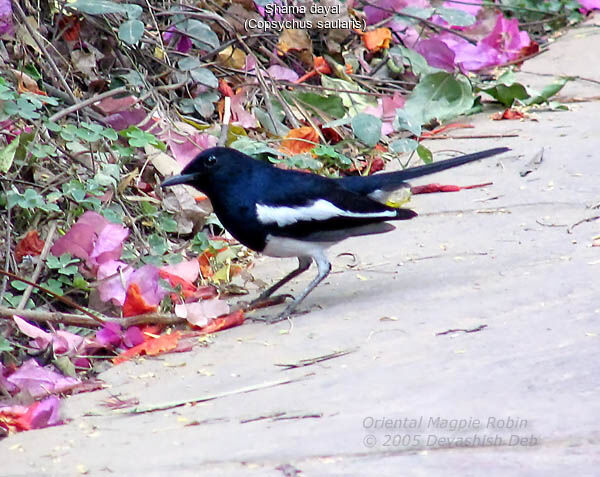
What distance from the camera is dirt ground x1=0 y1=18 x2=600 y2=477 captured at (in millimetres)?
2436

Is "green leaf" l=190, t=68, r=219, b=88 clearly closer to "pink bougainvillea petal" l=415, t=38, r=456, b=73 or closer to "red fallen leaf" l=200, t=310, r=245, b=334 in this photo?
"pink bougainvillea petal" l=415, t=38, r=456, b=73

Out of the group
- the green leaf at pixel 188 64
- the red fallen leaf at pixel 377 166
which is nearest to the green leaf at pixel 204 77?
the green leaf at pixel 188 64

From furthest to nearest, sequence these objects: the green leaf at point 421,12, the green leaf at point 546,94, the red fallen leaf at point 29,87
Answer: the green leaf at point 421,12, the green leaf at point 546,94, the red fallen leaf at point 29,87

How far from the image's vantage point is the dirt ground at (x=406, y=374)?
2.44 metres

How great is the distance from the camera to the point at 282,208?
427 centimetres

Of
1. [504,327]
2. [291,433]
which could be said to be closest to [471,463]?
[291,433]

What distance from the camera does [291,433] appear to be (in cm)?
262

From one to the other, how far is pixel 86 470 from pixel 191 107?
373 cm

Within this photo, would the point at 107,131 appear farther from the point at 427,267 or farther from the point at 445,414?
the point at 445,414

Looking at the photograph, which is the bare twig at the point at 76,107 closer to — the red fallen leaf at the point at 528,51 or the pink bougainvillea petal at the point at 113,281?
the pink bougainvillea petal at the point at 113,281

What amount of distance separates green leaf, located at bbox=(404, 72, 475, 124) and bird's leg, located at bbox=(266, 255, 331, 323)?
2.41m

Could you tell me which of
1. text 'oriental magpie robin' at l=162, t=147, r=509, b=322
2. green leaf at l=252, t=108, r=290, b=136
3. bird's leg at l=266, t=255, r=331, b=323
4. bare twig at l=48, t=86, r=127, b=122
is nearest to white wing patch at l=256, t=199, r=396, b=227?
text 'oriental magpie robin' at l=162, t=147, r=509, b=322

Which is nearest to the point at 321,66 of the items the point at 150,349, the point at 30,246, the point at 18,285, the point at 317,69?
the point at 317,69

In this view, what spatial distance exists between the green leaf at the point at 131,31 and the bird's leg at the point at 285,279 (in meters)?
1.60
